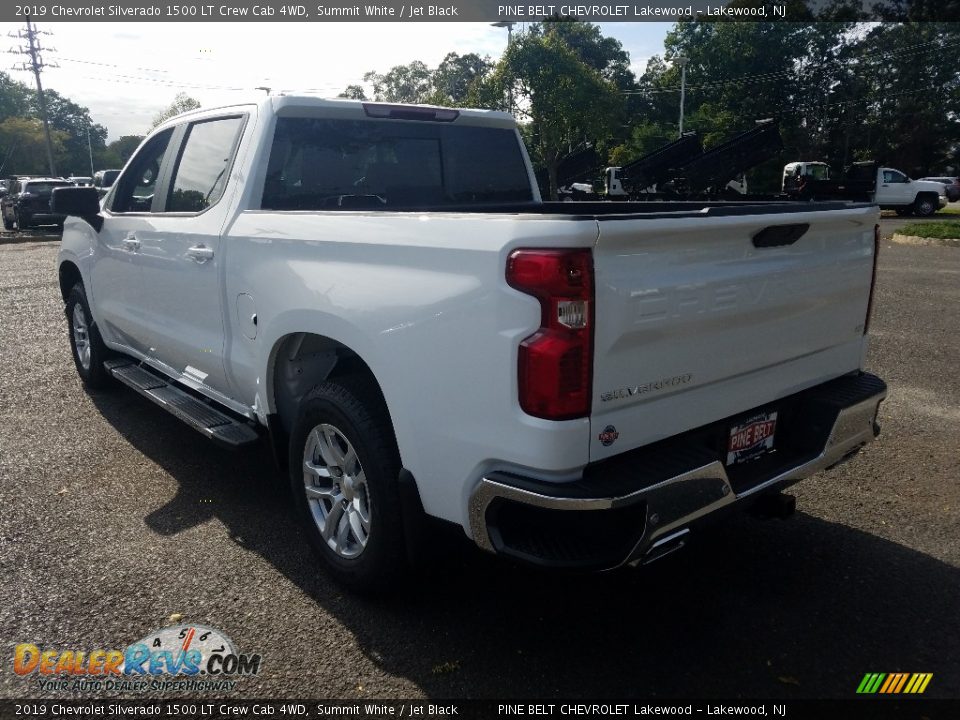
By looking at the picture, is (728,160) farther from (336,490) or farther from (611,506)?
(611,506)

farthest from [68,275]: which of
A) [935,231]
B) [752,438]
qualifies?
[935,231]

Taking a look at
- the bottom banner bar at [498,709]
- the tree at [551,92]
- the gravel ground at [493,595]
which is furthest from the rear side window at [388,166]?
the tree at [551,92]

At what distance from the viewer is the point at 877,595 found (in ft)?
10.8

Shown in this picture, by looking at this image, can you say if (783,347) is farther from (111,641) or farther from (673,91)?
(673,91)

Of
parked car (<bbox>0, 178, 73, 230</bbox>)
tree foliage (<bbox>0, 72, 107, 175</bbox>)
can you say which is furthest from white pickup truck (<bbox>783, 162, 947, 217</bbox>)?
tree foliage (<bbox>0, 72, 107, 175</bbox>)

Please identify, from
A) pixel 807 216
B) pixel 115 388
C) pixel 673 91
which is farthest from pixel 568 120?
pixel 807 216

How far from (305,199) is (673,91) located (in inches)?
2363

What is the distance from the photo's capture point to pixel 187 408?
432cm

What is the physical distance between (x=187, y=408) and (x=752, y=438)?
296 cm

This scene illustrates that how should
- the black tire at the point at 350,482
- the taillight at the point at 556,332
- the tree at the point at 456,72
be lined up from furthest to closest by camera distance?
the tree at the point at 456,72 < the black tire at the point at 350,482 < the taillight at the point at 556,332

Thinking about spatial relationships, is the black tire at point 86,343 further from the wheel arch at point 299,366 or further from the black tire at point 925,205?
→ the black tire at point 925,205

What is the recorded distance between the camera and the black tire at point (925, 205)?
92.9 feet

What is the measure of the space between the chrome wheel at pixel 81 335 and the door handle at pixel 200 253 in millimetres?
2588

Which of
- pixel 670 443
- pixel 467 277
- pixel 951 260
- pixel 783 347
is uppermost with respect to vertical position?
pixel 467 277
